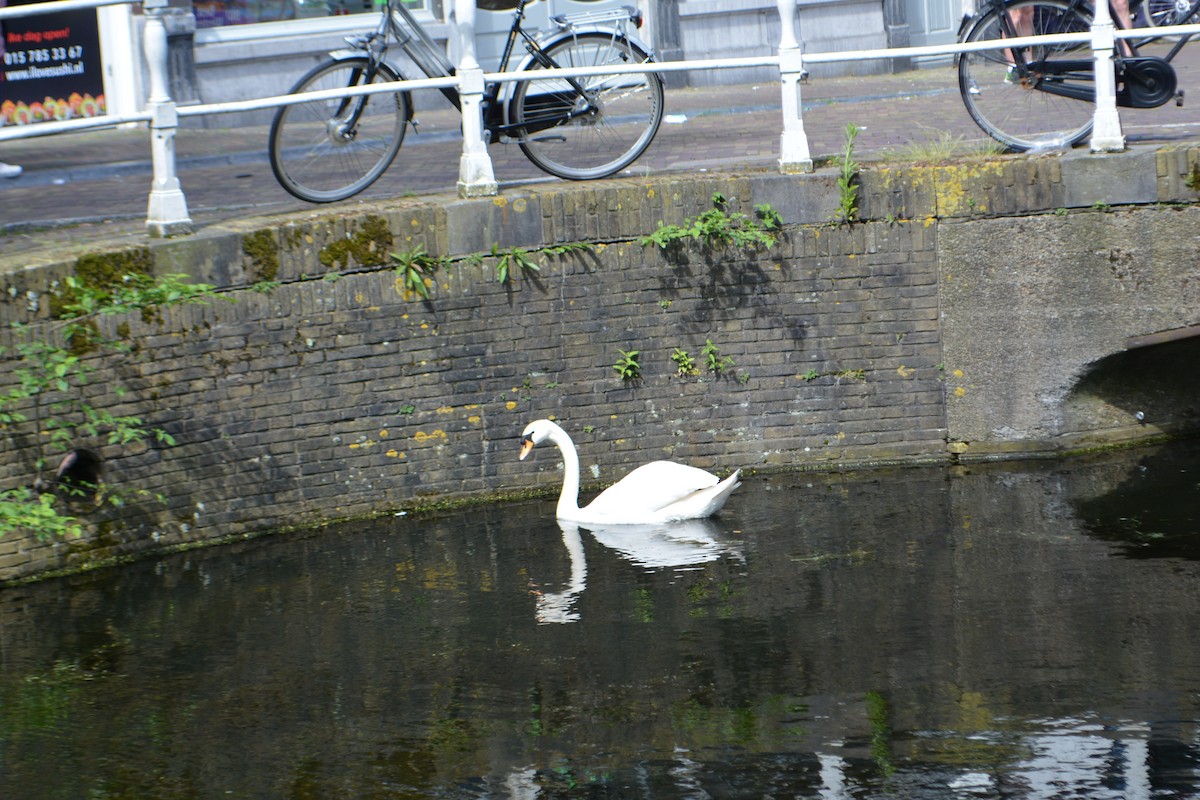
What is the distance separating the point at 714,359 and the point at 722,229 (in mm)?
770

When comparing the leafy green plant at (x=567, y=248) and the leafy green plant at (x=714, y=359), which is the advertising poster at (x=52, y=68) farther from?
the leafy green plant at (x=714, y=359)

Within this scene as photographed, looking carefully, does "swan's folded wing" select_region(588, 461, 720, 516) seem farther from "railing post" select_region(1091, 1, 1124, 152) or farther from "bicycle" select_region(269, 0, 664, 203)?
"railing post" select_region(1091, 1, 1124, 152)

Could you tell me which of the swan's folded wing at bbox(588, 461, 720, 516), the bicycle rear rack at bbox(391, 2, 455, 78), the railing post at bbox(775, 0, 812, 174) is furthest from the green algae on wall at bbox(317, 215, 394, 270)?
the railing post at bbox(775, 0, 812, 174)

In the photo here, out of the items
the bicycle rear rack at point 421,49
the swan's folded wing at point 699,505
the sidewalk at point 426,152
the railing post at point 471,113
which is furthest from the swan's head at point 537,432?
the bicycle rear rack at point 421,49

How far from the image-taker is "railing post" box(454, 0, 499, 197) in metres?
8.21

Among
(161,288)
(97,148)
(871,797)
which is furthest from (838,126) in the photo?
(871,797)

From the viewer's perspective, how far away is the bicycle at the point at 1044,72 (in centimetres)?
873

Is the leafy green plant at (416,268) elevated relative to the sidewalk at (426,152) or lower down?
lower down

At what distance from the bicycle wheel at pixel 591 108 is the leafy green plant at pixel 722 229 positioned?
65 cm

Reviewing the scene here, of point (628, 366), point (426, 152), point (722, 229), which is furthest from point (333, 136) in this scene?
point (426, 152)

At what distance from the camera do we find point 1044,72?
8.87 metres

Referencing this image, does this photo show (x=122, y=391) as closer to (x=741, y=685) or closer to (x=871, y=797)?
(x=741, y=685)

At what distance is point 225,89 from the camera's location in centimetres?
1509

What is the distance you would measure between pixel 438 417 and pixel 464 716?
3079 mm
